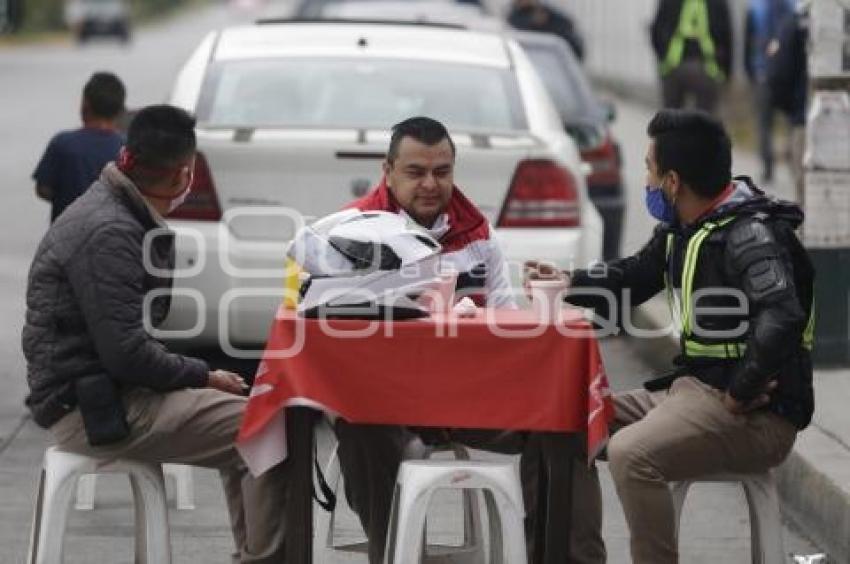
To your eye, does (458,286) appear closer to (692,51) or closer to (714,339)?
(714,339)

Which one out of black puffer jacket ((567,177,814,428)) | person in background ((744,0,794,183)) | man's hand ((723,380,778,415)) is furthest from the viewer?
person in background ((744,0,794,183))

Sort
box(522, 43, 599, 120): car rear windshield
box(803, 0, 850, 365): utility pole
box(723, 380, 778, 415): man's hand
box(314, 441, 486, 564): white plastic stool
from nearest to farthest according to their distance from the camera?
1. box(723, 380, 778, 415): man's hand
2. box(314, 441, 486, 564): white plastic stool
3. box(803, 0, 850, 365): utility pole
4. box(522, 43, 599, 120): car rear windshield

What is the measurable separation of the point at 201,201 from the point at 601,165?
4434mm

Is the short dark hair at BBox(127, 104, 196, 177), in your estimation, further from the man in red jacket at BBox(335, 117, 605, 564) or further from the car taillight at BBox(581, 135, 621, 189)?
the car taillight at BBox(581, 135, 621, 189)

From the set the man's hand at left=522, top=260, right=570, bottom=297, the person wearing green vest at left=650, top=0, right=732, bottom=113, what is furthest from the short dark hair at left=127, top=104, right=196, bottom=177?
the person wearing green vest at left=650, top=0, right=732, bottom=113

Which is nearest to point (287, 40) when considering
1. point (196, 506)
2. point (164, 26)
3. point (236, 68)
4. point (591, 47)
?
point (236, 68)

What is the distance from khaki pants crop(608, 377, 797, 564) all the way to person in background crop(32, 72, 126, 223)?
13.6ft

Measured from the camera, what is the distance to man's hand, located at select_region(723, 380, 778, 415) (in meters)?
6.46

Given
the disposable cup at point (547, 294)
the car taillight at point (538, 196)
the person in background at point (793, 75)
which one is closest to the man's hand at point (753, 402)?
the disposable cup at point (547, 294)

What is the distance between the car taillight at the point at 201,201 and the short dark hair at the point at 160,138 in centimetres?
317

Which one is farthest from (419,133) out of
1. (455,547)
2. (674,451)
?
(455,547)

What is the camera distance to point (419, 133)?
6820mm

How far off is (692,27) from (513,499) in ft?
45.6

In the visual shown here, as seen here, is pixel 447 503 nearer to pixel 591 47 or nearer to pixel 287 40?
pixel 287 40
